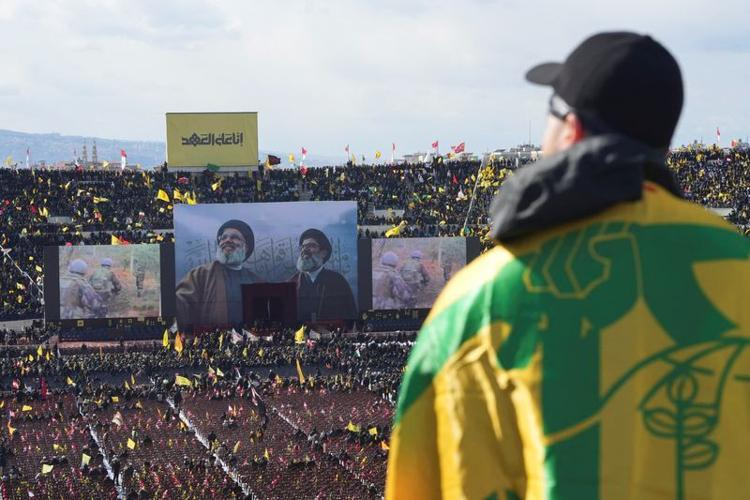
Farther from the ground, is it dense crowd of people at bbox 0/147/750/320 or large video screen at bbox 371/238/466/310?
dense crowd of people at bbox 0/147/750/320

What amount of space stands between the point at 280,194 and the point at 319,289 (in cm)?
1356

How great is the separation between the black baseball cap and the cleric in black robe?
4045 cm

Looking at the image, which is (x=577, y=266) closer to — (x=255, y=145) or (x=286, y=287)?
(x=286, y=287)

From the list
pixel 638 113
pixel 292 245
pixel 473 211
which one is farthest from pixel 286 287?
pixel 638 113

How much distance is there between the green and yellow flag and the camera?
249 cm

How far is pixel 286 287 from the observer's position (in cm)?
4319

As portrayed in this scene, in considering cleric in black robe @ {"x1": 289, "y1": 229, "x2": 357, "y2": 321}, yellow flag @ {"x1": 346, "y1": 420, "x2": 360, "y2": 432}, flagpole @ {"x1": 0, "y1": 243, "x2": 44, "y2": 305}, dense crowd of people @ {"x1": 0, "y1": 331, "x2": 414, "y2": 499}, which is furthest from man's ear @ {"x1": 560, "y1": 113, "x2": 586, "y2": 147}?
flagpole @ {"x1": 0, "y1": 243, "x2": 44, "y2": 305}

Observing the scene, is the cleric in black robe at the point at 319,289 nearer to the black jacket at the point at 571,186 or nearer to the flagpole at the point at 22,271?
the flagpole at the point at 22,271

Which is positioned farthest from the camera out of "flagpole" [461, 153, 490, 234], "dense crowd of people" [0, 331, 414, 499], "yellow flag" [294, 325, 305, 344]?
"flagpole" [461, 153, 490, 234]

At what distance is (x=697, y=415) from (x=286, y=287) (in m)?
40.9

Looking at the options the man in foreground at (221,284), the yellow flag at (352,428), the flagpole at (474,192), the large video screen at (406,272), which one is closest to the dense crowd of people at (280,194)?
the flagpole at (474,192)

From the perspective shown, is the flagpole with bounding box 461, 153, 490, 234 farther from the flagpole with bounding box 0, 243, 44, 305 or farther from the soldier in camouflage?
the flagpole with bounding box 0, 243, 44, 305

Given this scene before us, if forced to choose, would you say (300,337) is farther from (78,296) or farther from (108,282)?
(78,296)

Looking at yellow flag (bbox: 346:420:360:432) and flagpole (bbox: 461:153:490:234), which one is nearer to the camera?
yellow flag (bbox: 346:420:360:432)
